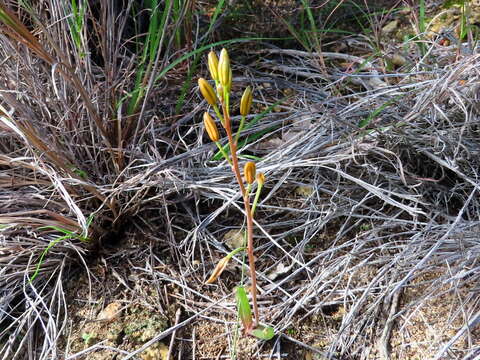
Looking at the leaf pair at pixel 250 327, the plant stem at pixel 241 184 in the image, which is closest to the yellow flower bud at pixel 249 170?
the plant stem at pixel 241 184

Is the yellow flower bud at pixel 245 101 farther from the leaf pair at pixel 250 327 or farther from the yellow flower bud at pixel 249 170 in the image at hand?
the leaf pair at pixel 250 327

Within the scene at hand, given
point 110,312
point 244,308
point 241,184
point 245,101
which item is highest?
point 245,101

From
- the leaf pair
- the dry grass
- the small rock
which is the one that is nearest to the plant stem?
the leaf pair

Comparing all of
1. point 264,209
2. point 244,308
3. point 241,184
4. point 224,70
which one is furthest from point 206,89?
point 264,209

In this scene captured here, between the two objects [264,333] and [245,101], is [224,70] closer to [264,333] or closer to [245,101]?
[245,101]

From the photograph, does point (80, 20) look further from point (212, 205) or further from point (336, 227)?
point (336, 227)

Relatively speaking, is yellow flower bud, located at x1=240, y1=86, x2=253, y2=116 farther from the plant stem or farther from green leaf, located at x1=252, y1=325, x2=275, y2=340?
green leaf, located at x1=252, y1=325, x2=275, y2=340
